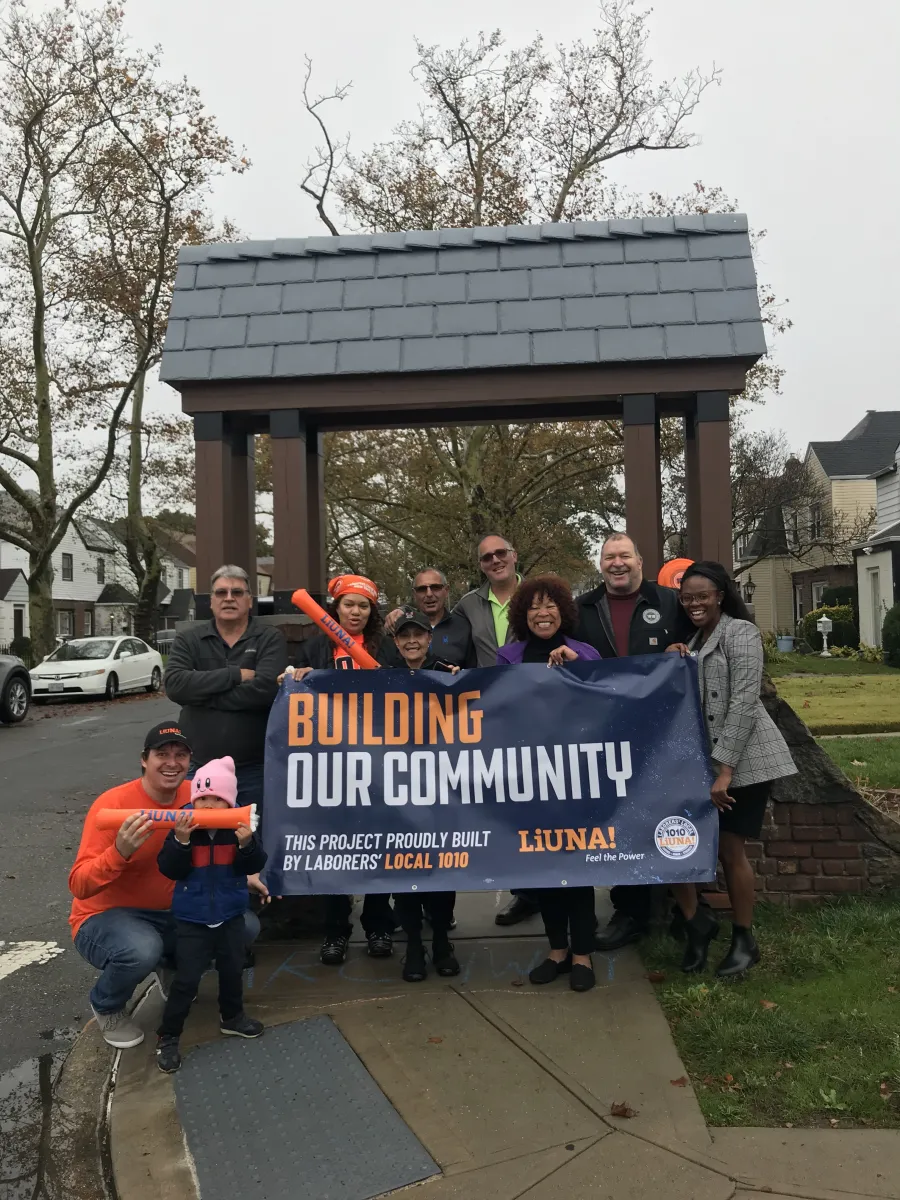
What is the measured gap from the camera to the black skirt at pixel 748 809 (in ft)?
13.5

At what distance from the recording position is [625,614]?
4465 mm

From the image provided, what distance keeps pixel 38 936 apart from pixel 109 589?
50.2 metres

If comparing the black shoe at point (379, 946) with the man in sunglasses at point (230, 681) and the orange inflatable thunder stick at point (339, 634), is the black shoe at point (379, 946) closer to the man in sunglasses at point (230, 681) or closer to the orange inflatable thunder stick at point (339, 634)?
the man in sunglasses at point (230, 681)

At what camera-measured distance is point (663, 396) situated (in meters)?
5.33

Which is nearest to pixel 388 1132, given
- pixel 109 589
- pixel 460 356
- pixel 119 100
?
pixel 460 356

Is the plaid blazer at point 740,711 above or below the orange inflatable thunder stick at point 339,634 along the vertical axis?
below

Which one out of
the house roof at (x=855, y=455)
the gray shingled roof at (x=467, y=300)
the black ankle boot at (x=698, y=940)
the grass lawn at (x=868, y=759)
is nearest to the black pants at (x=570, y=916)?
the black ankle boot at (x=698, y=940)

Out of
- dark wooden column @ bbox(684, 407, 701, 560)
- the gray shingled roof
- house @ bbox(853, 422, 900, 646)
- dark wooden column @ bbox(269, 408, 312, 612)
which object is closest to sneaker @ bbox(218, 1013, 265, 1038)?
dark wooden column @ bbox(269, 408, 312, 612)

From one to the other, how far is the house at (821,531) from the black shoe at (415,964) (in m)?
27.2

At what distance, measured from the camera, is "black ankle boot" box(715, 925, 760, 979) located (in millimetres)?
4059

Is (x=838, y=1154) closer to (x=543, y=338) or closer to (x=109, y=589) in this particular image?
(x=543, y=338)

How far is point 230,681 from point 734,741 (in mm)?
2167

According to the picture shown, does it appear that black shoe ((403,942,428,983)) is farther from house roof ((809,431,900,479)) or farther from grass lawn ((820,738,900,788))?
house roof ((809,431,900,479))

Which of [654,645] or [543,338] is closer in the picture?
[654,645]
